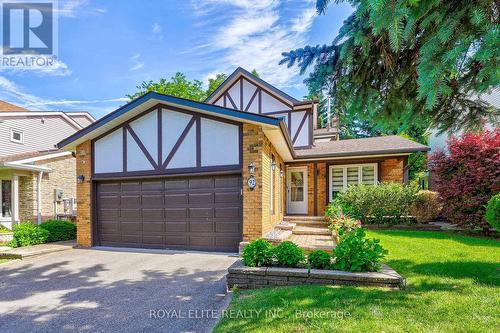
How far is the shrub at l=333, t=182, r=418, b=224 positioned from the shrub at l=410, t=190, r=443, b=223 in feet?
0.64

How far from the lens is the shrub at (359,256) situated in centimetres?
414

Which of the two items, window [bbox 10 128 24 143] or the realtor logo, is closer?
the realtor logo

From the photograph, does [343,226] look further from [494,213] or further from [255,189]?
[494,213]

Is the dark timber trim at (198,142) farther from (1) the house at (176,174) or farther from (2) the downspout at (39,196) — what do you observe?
(2) the downspout at (39,196)

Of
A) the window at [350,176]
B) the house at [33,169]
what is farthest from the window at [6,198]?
the window at [350,176]

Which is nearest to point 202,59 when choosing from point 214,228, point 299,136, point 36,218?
point 299,136

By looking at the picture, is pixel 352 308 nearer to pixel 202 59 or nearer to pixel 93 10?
pixel 93 10

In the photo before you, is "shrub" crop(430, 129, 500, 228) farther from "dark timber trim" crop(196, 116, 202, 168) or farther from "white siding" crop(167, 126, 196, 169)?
"white siding" crop(167, 126, 196, 169)

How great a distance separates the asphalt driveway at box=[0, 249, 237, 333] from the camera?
3514 millimetres

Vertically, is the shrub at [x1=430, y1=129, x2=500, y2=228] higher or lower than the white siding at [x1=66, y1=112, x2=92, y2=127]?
lower

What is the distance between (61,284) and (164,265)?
201 cm

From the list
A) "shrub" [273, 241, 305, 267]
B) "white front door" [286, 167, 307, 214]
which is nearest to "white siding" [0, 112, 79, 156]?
"white front door" [286, 167, 307, 214]

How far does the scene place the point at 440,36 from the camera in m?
2.89

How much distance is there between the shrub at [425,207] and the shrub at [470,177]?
0.37m
